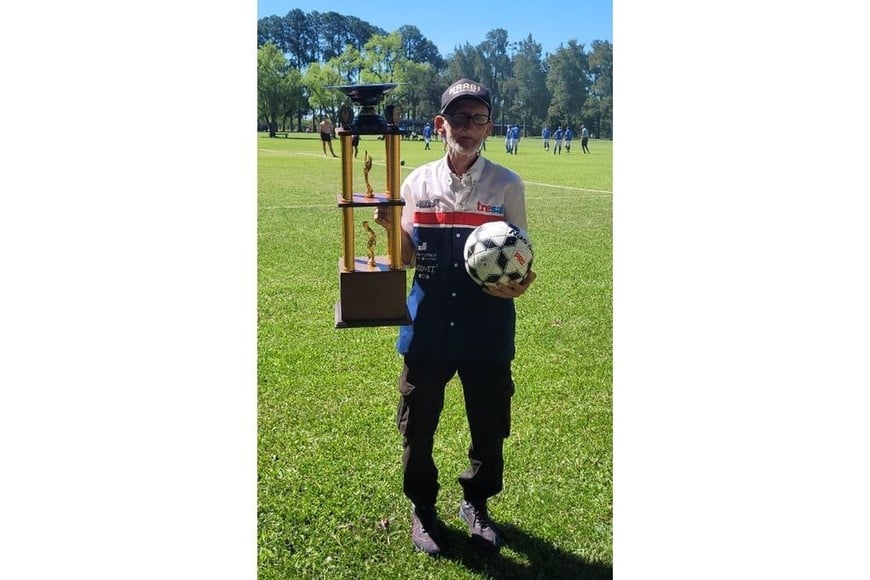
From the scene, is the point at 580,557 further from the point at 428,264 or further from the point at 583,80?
the point at 583,80

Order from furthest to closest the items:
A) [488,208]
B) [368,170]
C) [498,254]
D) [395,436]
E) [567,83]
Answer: [395,436], [567,83], [488,208], [368,170], [498,254]

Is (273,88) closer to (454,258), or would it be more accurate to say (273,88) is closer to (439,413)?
(454,258)

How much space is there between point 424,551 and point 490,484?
394 millimetres

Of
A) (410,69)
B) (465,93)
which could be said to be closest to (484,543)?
(465,93)

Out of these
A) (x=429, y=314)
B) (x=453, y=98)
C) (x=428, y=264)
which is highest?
(x=453, y=98)

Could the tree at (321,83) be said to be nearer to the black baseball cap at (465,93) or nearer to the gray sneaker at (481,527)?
the black baseball cap at (465,93)

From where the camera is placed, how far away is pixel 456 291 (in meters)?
3.01

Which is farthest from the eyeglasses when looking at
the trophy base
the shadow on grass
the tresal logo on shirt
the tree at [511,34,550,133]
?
the shadow on grass

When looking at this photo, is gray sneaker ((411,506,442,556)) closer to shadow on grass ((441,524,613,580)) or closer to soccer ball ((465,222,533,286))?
shadow on grass ((441,524,613,580))

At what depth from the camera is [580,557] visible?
129 inches

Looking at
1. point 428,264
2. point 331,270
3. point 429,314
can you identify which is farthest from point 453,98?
point 331,270

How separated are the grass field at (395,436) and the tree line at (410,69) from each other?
198mm

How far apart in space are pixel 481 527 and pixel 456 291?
3.45ft

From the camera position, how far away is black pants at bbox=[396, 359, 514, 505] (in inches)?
121
